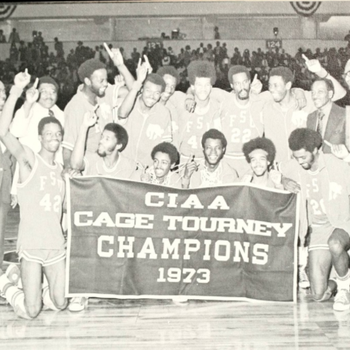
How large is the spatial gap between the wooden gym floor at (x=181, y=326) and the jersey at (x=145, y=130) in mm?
1099

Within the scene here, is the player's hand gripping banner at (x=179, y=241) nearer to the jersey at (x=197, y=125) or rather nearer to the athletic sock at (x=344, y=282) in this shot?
the athletic sock at (x=344, y=282)

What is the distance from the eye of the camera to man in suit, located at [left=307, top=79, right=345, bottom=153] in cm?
432

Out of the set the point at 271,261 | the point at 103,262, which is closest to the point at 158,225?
the point at 103,262

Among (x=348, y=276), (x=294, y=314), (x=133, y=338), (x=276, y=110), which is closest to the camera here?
(x=133, y=338)

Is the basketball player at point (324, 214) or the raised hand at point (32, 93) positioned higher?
the raised hand at point (32, 93)

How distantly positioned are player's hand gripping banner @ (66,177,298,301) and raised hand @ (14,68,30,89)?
0.84 meters

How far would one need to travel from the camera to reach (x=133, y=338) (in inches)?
134

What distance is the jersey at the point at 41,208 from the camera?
3.90 metres

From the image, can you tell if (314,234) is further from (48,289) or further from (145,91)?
(48,289)

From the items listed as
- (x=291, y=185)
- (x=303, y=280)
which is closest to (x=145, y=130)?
(x=291, y=185)

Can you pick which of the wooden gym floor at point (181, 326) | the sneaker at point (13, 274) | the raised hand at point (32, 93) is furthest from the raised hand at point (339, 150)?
the sneaker at point (13, 274)

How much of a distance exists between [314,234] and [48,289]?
6.32 feet

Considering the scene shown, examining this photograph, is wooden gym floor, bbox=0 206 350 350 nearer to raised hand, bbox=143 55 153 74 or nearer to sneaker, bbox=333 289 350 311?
sneaker, bbox=333 289 350 311

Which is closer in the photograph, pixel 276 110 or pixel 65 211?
pixel 65 211
